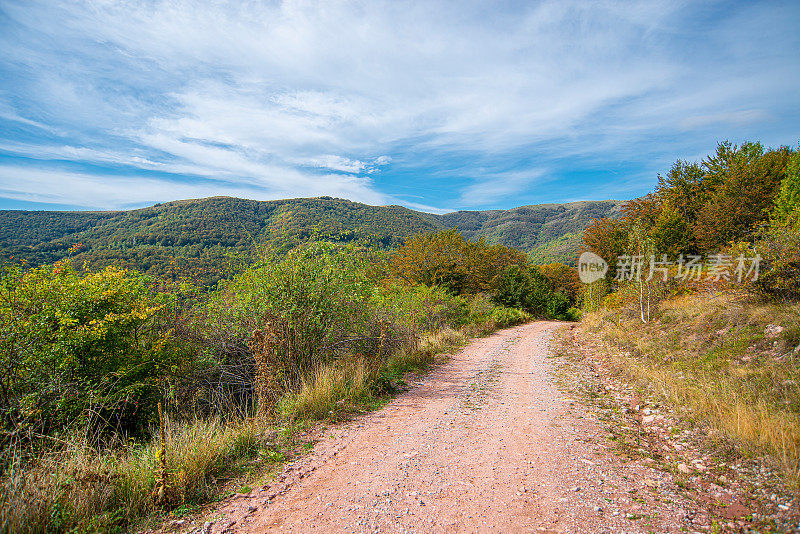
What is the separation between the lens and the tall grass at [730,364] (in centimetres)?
423

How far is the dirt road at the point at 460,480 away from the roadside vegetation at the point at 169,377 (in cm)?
62

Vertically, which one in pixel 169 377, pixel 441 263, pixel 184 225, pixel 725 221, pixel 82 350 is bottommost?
pixel 169 377

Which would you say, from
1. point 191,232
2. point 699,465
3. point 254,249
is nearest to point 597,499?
point 699,465

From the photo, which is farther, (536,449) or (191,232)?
(191,232)

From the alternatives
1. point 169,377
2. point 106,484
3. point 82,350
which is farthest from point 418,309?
point 106,484

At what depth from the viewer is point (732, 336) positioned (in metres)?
8.74

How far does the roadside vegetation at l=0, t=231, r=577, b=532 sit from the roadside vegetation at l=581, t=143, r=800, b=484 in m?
5.41

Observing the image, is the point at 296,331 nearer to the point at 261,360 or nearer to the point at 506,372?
the point at 261,360

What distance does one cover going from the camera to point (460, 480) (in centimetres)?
378

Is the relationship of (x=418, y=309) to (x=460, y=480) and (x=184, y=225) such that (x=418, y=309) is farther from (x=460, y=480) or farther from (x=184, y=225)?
(x=184, y=225)

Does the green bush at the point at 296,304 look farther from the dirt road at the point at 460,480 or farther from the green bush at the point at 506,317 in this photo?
the green bush at the point at 506,317

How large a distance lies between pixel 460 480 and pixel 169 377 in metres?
5.44

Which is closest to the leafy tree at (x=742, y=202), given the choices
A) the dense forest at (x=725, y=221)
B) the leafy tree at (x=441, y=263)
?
the dense forest at (x=725, y=221)

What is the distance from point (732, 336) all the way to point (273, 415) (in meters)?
11.0
